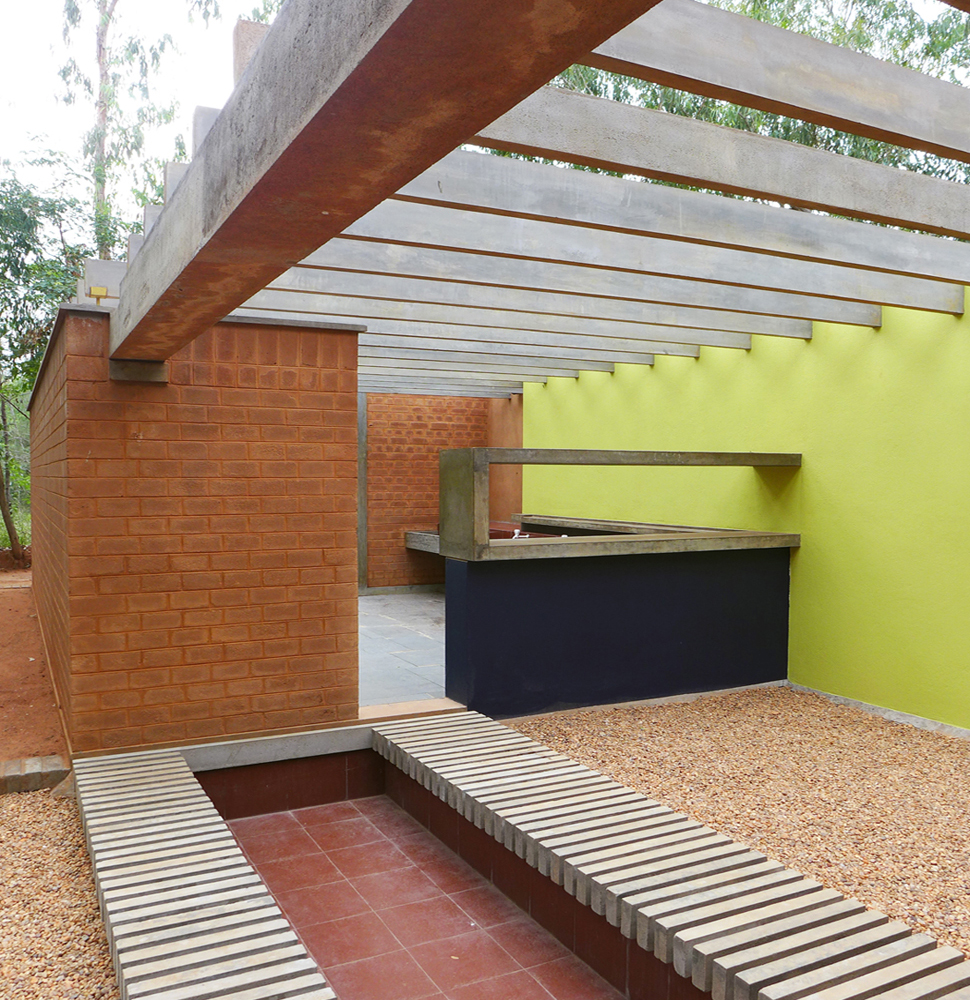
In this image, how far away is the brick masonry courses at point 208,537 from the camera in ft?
13.8

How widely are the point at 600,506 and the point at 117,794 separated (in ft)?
19.9

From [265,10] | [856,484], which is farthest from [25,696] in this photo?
[265,10]

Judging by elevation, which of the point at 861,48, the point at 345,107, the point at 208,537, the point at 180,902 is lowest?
the point at 180,902

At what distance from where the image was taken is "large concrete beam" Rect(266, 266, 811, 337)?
5035 mm

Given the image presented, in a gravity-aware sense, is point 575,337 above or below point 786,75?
below

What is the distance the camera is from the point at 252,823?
4.43 m

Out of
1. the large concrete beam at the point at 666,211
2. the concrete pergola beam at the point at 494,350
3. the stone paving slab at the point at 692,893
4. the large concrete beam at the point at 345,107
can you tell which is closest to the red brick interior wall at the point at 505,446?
the concrete pergola beam at the point at 494,350

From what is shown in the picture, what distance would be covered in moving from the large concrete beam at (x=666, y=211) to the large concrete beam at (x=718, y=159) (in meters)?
0.03

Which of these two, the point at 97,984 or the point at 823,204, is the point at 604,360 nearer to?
the point at 823,204

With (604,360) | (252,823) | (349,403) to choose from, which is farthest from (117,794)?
(604,360)

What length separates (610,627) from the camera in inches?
232

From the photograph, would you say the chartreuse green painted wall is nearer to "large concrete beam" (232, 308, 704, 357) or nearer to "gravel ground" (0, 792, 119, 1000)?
"large concrete beam" (232, 308, 704, 357)

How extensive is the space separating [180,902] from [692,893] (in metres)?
1.72

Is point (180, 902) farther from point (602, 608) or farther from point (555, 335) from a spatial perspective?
point (555, 335)
